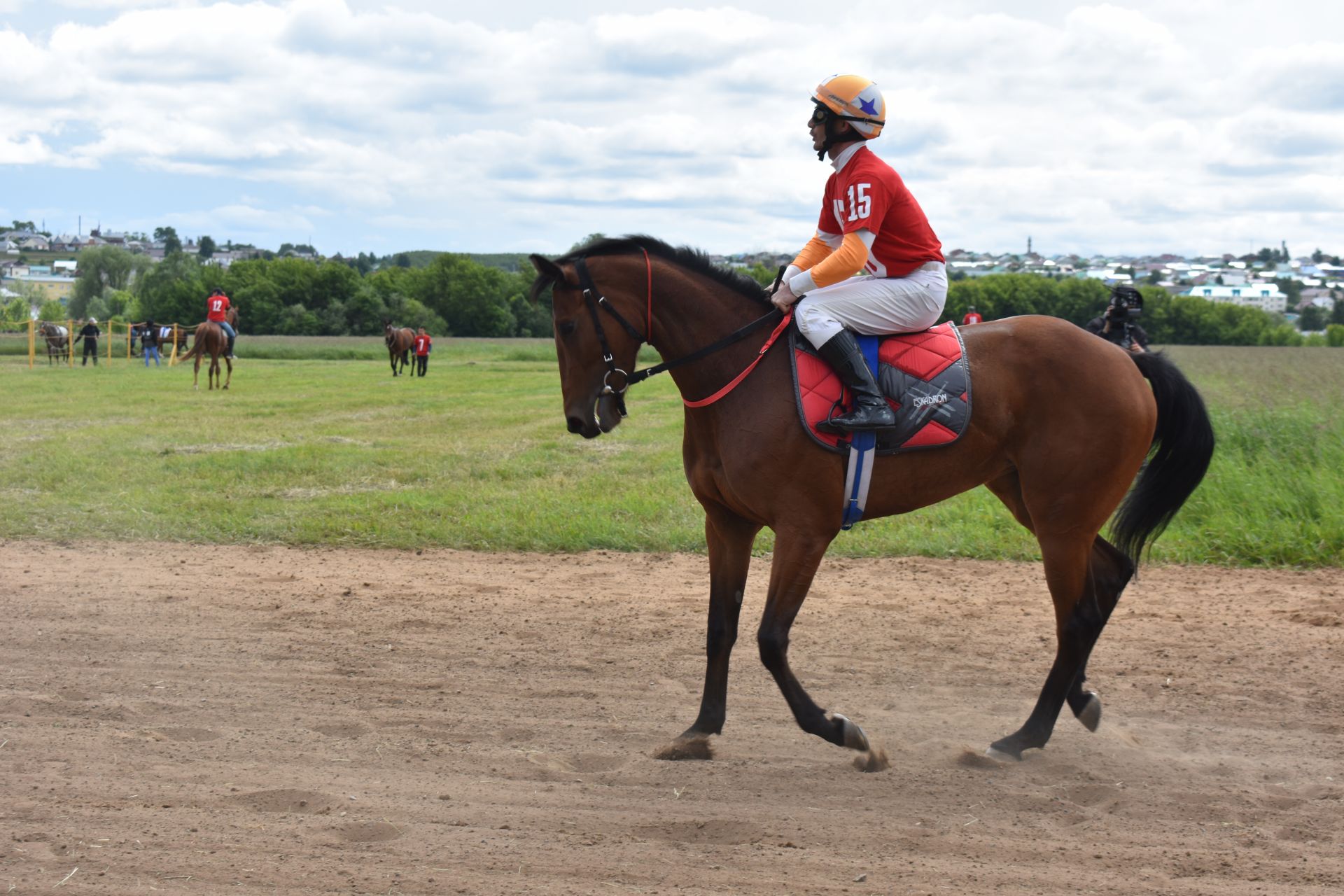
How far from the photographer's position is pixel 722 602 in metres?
4.92

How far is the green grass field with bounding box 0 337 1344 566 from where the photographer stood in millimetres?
9023

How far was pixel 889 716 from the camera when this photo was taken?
5.25m

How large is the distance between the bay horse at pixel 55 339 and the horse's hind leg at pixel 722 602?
121ft

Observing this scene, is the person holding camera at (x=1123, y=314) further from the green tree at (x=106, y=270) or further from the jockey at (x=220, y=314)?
the green tree at (x=106, y=270)

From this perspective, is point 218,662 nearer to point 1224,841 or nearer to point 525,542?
point 525,542

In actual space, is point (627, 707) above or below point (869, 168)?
below

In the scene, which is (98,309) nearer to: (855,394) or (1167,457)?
(855,394)

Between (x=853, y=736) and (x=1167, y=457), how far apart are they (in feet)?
7.23

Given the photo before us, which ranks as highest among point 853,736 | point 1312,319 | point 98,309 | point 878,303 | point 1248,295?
point 1248,295

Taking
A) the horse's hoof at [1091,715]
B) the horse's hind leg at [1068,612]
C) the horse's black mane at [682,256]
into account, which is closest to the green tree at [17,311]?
the horse's black mane at [682,256]

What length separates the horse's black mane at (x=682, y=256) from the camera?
16.2ft

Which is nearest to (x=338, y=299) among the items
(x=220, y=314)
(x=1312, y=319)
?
(x=220, y=314)

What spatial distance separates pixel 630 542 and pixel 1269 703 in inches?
197

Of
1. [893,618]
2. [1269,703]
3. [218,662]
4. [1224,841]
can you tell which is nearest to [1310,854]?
[1224,841]
